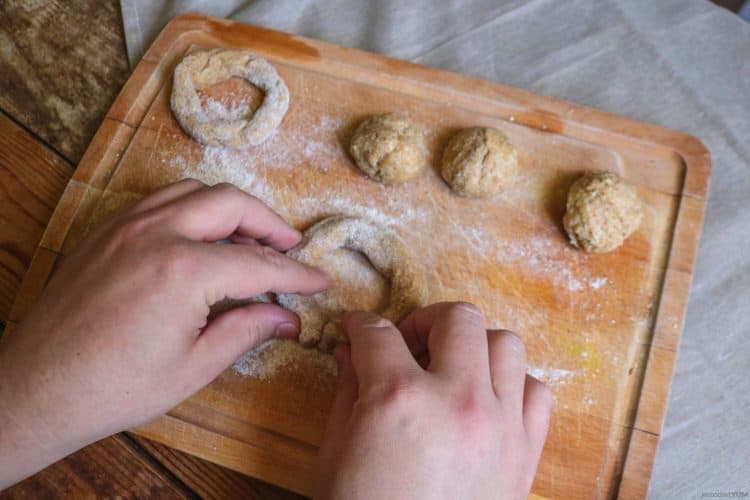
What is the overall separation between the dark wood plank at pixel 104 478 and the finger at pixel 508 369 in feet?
2.41

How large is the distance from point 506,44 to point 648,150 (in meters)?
0.50

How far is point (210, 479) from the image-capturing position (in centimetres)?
129

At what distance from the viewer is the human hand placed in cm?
101

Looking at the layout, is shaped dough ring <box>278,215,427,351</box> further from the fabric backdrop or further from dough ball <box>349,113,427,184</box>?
the fabric backdrop

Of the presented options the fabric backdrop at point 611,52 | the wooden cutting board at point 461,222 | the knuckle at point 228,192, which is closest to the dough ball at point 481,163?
the wooden cutting board at point 461,222

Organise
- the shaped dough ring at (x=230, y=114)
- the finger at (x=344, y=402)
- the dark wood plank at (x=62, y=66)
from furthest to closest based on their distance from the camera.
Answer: the dark wood plank at (x=62, y=66)
the shaped dough ring at (x=230, y=114)
the finger at (x=344, y=402)

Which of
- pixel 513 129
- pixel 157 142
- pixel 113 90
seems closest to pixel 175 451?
pixel 157 142

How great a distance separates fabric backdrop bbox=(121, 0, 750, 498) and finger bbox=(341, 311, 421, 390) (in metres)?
0.81

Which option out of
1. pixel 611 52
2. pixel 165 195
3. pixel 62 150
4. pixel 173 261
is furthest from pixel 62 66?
pixel 611 52

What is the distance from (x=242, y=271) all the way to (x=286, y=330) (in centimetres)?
22

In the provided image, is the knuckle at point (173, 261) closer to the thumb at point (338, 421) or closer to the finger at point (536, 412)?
the thumb at point (338, 421)

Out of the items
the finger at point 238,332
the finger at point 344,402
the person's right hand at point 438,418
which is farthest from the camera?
the finger at point 238,332

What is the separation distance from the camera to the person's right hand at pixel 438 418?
2.78ft

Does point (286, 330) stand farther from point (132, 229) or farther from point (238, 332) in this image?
point (132, 229)
